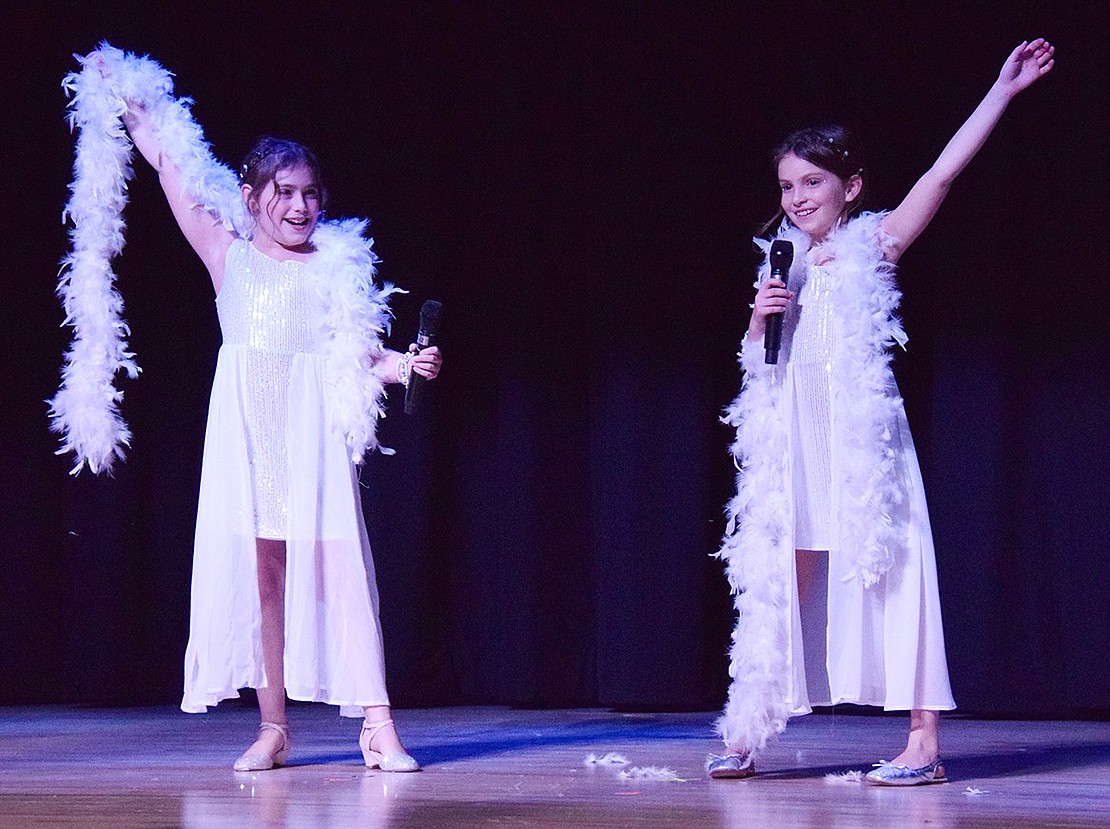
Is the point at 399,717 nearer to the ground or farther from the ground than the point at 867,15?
nearer to the ground

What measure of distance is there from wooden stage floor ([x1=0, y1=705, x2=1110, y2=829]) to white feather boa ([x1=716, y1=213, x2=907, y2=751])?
208 millimetres

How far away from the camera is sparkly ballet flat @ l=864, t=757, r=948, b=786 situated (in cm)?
Answer: 265

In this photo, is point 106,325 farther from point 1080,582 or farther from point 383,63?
point 1080,582

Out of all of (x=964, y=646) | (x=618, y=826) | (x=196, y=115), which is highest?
(x=196, y=115)

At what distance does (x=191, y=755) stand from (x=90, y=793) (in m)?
0.57

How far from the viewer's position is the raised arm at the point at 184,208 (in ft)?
9.71

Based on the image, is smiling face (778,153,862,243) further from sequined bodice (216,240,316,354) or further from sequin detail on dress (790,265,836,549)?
sequined bodice (216,240,316,354)

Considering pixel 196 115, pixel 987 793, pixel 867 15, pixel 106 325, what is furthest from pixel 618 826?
pixel 196 115

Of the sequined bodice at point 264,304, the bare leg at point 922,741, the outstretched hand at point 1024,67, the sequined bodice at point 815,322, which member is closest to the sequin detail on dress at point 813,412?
the sequined bodice at point 815,322

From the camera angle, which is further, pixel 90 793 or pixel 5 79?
pixel 5 79

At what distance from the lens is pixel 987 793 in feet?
8.43

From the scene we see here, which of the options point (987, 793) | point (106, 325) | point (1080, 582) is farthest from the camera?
point (1080, 582)

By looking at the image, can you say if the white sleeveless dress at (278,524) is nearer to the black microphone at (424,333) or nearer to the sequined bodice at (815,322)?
the black microphone at (424,333)

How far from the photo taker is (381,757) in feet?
9.39
